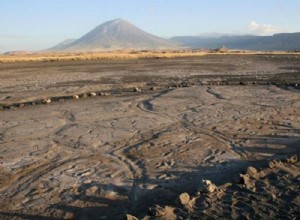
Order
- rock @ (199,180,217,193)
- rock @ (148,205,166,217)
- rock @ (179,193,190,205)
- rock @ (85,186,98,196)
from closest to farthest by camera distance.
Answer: rock @ (148,205,166,217) < rock @ (179,193,190,205) < rock @ (199,180,217,193) < rock @ (85,186,98,196)

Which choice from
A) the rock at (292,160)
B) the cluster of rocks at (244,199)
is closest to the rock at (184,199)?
the cluster of rocks at (244,199)

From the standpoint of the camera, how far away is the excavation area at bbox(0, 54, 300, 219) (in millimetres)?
6559

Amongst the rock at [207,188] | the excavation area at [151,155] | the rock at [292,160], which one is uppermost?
the rock at [207,188]

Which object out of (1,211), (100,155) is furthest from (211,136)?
(1,211)

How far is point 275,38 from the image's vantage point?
195 m

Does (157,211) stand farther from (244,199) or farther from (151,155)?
(151,155)

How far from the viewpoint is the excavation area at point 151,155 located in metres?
6.56

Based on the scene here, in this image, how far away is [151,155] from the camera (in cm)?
934

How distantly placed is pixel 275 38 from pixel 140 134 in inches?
7673

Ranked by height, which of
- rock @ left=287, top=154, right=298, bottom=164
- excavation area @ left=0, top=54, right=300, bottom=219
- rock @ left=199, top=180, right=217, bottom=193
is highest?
rock @ left=199, top=180, right=217, bottom=193

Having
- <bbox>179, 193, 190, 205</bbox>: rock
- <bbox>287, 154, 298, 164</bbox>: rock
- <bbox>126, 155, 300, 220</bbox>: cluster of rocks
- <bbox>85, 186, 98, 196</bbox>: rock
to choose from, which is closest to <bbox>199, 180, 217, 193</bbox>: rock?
<bbox>126, 155, 300, 220</bbox>: cluster of rocks

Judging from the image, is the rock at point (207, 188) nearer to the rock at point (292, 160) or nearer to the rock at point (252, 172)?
the rock at point (252, 172)

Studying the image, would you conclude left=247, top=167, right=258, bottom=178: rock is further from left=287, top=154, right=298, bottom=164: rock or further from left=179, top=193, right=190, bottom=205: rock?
left=179, top=193, right=190, bottom=205: rock

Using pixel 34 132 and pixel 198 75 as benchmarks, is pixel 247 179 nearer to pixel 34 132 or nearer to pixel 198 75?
pixel 34 132
